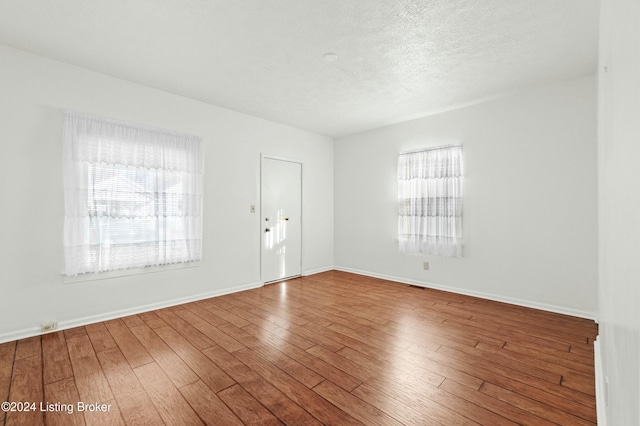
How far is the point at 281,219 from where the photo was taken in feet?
16.7

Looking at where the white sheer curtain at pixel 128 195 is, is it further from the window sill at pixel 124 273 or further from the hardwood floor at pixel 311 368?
the hardwood floor at pixel 311 368

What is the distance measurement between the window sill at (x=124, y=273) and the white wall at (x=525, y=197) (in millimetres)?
3465

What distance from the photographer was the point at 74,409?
1795 mm

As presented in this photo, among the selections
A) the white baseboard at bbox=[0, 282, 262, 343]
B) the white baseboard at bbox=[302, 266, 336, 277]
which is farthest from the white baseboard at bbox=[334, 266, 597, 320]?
the white baseboard at bbox=[0, 282, 262, 343]

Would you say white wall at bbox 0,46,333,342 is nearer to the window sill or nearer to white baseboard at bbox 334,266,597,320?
the window sill

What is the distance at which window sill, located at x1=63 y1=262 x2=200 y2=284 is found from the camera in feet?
10.0

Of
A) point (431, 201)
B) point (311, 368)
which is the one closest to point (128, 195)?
point (311, 368)

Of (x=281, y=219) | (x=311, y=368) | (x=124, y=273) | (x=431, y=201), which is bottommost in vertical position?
(x=311, y=368)

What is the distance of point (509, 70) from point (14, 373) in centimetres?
531

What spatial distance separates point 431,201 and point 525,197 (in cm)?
121

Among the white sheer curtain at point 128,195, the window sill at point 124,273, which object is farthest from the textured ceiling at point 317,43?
the window sill at point 124,273

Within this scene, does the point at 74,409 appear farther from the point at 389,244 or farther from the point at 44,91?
the point at 389,244

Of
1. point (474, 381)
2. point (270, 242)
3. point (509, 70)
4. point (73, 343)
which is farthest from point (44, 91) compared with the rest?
point (509, 70)

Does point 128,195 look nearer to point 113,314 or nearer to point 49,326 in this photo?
point 113,314
